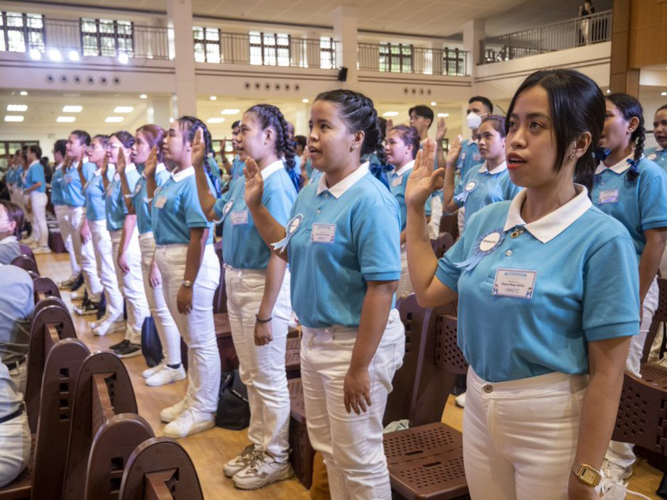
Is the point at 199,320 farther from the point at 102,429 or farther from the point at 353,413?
the point at 102,429

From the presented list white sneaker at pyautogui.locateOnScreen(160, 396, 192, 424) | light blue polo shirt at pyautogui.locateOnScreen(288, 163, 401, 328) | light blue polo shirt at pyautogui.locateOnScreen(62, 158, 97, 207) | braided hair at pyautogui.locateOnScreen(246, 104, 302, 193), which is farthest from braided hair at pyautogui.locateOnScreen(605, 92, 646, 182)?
light blue polo shirt at pyautogui.locateOnScreen(62, 158, 97, 207)

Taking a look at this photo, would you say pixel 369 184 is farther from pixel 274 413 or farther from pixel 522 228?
pixel 274 413

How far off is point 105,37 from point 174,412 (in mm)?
14757

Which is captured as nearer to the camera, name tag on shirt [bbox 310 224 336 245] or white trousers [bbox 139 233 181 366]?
name tag on shirt [bbox 310 224 336 245]

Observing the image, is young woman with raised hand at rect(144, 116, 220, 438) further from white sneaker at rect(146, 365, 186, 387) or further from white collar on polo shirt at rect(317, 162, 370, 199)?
white collar on polo shirt at rect(317, 162, 370, 199)

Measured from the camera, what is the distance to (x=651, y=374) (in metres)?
2.68

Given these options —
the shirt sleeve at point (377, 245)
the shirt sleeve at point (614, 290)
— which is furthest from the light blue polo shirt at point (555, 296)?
the shirt sleeve at point (377, 245)

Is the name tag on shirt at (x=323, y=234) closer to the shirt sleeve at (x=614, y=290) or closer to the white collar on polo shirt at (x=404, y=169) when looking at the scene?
the shirt sleeve at (x=614, y=290)

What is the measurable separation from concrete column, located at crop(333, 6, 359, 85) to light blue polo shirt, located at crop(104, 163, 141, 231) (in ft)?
38.6

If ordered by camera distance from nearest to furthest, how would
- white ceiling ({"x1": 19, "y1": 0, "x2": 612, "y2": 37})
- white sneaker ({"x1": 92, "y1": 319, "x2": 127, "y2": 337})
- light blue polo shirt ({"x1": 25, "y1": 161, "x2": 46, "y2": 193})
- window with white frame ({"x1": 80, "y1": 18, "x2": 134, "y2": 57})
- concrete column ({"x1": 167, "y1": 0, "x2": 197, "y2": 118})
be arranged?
white sneaker ({"x1": 92, "y1": 319, "x2": 127, "y2": 337}) < light blue polo shirt ({"x1": 25, "y1": 161, "x2": 46, "y2": 193}) < concrete column ({"x1": 167, "y1": 0, "x2": 197, "y2": 118}) < white ceiling ({"x1": 19, "y1": 0, "x2": 612, "y2": 37}) < window with white frame ({"x1": 80, "y1": 18, "x2": 134, "y2": 57})

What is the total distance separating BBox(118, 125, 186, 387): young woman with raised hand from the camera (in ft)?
→ 12.1

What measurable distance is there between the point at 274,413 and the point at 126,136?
332cm

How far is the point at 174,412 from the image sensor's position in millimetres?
3271

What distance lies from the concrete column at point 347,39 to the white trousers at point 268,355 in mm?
13754
